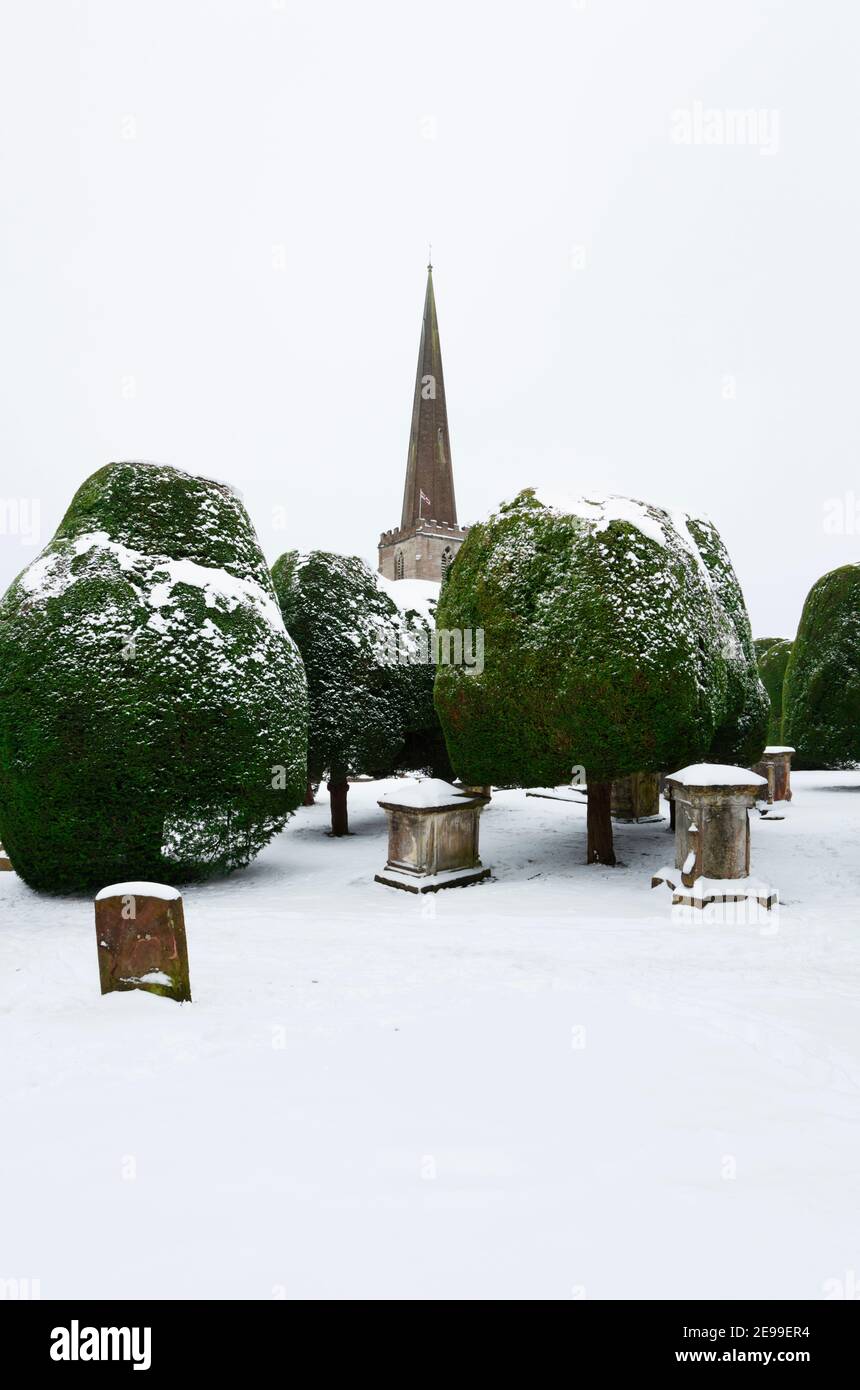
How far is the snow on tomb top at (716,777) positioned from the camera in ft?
24.7

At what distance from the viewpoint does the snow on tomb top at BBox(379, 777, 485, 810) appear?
890 cm

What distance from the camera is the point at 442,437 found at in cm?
4509

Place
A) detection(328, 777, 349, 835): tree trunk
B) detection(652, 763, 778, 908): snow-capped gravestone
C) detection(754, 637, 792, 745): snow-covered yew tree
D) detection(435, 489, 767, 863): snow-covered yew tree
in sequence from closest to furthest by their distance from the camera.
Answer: detection(652, 763, 778, 908): snow-capped gravestone, detection(435, 489, 767, 863): snow-covered yew tree, detection(328, 777, 349, 835): tree trunk, detection(754, 637, 792, 745): snow-covered yew tree

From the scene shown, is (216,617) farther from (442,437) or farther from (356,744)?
(442,437)

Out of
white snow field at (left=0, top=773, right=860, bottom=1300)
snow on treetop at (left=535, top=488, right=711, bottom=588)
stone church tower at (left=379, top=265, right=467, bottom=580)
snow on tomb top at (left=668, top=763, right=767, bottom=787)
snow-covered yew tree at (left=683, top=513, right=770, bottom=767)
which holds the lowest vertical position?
white snow field at (left=0, top=773, right=860, bottom=1300)

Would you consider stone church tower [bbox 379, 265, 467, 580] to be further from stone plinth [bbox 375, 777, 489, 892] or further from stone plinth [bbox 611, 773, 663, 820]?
stone plinth [bbox 375, 777, 489, 892]

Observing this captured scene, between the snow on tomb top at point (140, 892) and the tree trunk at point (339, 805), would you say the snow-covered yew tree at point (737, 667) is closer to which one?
the tree trunk at point (339, 805)

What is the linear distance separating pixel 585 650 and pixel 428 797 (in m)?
2.64

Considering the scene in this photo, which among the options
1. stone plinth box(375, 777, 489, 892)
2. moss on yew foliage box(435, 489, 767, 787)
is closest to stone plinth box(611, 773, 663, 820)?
moss on yew foliage box(435, 489, 767, 787)

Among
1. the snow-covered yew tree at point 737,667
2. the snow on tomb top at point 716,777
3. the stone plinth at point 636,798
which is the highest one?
the snow-covered yew tree at point 737,667

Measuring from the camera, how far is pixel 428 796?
904 cm

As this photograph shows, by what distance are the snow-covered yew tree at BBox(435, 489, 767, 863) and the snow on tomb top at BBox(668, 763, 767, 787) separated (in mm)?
765

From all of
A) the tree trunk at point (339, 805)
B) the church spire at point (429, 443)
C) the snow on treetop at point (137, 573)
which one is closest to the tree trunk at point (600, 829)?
the tree trunk at point (339, 805)

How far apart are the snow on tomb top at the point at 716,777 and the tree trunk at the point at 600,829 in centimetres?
209
